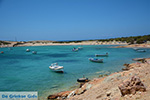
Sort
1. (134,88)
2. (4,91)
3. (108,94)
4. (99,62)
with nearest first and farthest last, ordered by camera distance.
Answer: (134,88)
(108,94)
(4,91)
(99,62)

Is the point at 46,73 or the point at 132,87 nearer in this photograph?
the point at 132,87

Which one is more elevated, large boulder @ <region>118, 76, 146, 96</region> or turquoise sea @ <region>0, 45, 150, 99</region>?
large boulder @ <region>118, 76, 146, 96</region>

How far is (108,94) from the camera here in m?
8.39

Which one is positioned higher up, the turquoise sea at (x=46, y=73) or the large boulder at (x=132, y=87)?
the large boulder at (x=132, y=87)

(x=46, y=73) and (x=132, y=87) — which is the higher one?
(x=132, y=87)

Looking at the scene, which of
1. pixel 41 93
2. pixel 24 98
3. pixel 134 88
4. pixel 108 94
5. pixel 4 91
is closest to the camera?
pixel 134 88

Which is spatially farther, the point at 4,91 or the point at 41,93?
the point at 4,91

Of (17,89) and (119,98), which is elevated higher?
(119,98)

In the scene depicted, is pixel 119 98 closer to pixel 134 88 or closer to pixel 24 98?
pixel 134 88

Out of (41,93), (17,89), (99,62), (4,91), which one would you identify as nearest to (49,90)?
(41,93)

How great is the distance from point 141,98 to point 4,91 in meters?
16.1

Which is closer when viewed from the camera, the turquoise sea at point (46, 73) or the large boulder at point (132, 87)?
the large boulder at point (132, 87)

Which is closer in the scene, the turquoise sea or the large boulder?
the large boulder

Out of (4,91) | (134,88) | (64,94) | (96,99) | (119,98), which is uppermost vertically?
(134,88)
